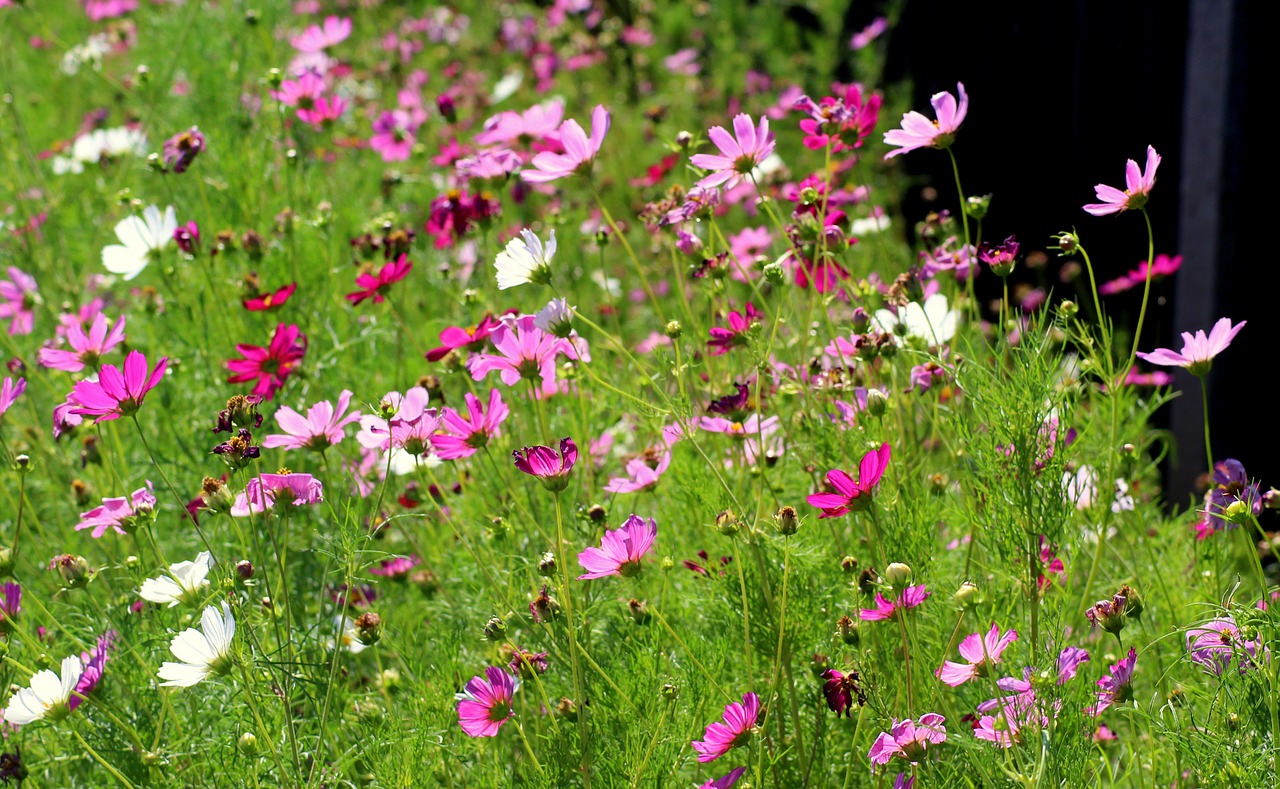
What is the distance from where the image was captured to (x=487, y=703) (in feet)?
3.80

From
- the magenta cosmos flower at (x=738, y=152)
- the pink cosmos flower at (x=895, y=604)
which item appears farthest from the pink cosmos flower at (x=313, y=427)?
the pink cosmos flower at (x=895, y=604)

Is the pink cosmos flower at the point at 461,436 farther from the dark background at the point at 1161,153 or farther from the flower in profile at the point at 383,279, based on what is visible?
the dark background at the point at 1161,153

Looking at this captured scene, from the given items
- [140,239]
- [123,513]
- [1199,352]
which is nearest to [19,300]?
[140,239]

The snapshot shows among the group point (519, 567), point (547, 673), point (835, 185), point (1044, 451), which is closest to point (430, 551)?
point (519, 567)

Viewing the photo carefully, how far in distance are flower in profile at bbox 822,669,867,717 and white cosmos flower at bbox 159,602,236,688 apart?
0.59 m

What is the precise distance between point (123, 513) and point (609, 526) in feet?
1.95

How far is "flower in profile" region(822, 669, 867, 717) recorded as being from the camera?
3.74 feet

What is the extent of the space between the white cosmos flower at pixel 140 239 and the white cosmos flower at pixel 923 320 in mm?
1196

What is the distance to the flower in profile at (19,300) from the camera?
224 centimetres

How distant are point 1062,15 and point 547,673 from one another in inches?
87.7

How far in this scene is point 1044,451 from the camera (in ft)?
3.85

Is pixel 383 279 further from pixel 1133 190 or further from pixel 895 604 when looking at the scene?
pixel 1133 190

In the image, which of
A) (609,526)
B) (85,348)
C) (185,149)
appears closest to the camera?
(85,348)

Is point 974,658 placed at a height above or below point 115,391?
below
